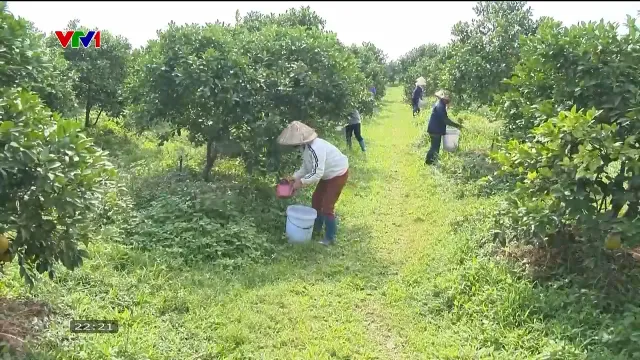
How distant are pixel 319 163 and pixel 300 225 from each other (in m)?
0.74

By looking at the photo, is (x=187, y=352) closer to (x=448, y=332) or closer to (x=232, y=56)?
(x=448, y=332)

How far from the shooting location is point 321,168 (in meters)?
5.70

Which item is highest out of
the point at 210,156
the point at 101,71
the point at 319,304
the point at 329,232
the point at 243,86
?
the point at 243,86

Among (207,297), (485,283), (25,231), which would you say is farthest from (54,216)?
(485,283)

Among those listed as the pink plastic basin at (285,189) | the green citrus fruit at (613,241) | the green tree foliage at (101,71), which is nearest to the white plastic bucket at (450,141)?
the pink plastic basin at (285,189)

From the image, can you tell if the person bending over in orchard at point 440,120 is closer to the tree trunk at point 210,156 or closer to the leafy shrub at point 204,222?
the leafy shrub at point 204,222

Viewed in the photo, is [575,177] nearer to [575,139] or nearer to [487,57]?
[575,139]

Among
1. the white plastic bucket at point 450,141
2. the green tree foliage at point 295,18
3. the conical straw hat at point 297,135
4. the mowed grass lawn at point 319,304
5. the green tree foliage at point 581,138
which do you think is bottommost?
the mowed grass lawn at point 319,304

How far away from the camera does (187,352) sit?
380 centimetres

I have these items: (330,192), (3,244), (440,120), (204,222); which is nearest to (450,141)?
(440,120)

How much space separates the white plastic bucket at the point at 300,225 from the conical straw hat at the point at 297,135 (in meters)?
0.80

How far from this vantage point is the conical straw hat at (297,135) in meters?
5.79

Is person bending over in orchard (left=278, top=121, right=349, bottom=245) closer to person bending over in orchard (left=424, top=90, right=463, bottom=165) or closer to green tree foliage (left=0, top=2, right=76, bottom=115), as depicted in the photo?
green tree foliage (left=0, top=2, right=76, bottom=115)

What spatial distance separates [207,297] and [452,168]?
5.59 meters
